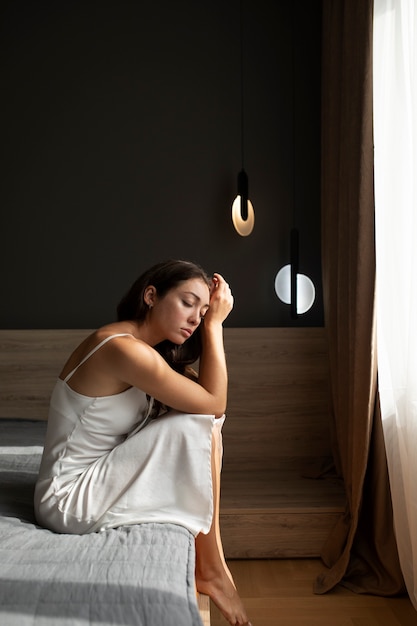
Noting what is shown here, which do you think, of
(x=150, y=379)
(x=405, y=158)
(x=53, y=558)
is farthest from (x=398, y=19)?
(x=53, y=558)

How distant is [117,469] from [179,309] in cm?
47

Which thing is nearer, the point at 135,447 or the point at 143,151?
the point at 135,447

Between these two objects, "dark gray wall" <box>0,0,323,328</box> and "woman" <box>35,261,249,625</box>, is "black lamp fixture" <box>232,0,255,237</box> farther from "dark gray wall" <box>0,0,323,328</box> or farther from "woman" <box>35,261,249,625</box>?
"woman" <box>35,261,249,625</box>

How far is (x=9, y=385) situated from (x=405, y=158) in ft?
6.86

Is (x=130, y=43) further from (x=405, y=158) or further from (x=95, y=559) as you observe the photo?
(x=95, y=559)

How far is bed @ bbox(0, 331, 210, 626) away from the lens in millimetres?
1349

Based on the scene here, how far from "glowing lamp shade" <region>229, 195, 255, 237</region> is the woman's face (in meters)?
1.40

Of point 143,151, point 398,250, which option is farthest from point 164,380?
point 143,151

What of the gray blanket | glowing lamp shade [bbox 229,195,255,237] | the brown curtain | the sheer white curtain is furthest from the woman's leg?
glowing lamp shade [bbox 229,195,255,237]

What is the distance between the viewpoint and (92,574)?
1.48 m

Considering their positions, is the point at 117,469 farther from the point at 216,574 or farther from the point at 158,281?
the point at 158,281

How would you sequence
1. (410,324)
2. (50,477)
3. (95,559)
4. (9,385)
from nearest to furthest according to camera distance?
(95,559) → (50,477) → (410,324) → (9,385)

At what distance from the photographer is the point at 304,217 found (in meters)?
3.68

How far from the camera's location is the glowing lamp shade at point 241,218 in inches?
137
